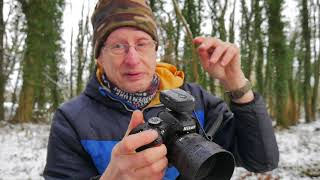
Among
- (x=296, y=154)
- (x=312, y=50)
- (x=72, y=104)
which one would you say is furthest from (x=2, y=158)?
(x=312, y=50)

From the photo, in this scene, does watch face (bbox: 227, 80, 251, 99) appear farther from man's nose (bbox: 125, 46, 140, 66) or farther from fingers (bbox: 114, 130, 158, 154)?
fingers (bbox: 114, 130, 158, 154)

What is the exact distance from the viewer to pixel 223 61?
6.10ft

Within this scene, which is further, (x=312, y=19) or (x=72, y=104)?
(x=312, y=19)

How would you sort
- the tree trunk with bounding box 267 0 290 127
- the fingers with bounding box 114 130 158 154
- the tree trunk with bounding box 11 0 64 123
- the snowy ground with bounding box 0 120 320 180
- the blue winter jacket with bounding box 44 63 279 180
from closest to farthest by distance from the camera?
the fingers with bounding box 114 130 158 154
the blue winter jacket with bounding box 44 63 279 180
the snowy ground with bounding box 0 120 320 180
the tree trunk with bounding box 11 0 64 123
the tree trunk with bounding box 267 0 290 127

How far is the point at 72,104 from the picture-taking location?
1951 millimetres

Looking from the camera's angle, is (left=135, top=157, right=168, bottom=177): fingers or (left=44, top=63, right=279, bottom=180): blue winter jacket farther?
(left=44, top=63, right=279, bottom=180): blue winter jacket

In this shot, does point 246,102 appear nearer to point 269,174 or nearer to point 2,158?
point 269,174

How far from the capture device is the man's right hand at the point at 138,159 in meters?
1.30

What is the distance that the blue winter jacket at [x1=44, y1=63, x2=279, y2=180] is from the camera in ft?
5.92

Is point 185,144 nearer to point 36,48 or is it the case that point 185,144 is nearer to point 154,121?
point 154,121

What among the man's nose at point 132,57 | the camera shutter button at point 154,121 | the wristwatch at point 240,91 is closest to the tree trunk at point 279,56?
the wristwatch at point 240,91

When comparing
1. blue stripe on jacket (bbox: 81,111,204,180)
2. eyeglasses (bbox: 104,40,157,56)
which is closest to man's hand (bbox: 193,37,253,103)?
eyeglasses (bbox: 104,40,157,56)

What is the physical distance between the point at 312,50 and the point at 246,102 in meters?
18.2

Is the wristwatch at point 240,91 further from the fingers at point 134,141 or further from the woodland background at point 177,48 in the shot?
the woodland background at point 177,48
